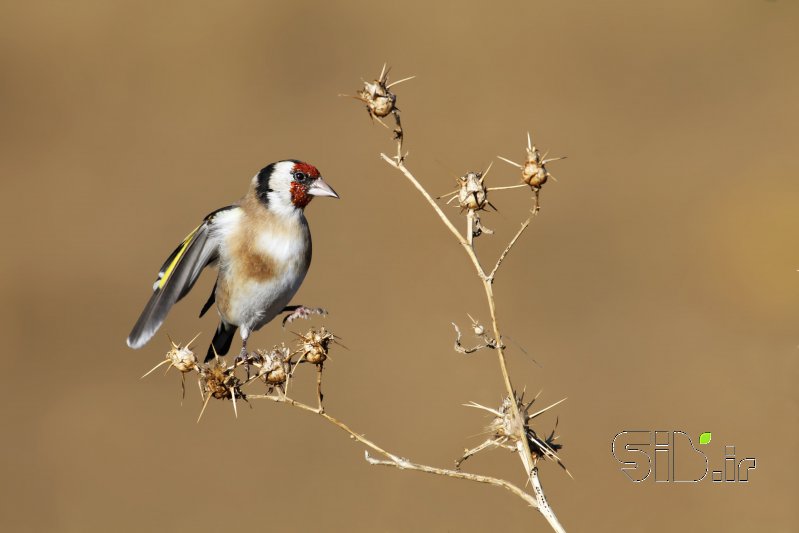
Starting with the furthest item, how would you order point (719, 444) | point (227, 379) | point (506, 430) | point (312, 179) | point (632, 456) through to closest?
point (719, 444)
point (632, 456)
point (312, 179)
point (227, 379)
point (506, 430)

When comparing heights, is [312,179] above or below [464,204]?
above

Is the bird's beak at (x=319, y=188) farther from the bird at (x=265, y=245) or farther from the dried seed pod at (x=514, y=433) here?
the dried seed pod at (x=514, y=433)

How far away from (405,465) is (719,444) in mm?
8979

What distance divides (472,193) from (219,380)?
990 mm

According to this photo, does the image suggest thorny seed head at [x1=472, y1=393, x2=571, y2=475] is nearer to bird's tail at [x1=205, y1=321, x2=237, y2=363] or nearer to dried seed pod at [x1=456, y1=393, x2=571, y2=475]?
dried seed pod at [x1=456, y1=393, x2=571, y2=475]

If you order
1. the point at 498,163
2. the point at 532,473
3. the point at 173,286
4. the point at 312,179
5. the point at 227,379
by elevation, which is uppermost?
the point at 498,163

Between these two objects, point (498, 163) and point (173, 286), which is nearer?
point (173, 286)

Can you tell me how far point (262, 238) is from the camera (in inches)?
181

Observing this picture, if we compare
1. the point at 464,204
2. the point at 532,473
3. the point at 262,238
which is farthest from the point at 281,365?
the point at 262,238

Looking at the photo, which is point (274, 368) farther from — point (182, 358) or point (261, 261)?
point (261, 261)

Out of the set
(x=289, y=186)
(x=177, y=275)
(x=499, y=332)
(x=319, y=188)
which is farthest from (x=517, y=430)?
(x=289, y=186)

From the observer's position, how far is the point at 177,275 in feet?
13.7

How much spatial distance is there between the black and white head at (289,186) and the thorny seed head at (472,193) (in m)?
1.62

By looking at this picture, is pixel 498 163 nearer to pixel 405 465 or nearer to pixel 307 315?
pixel 307 315
